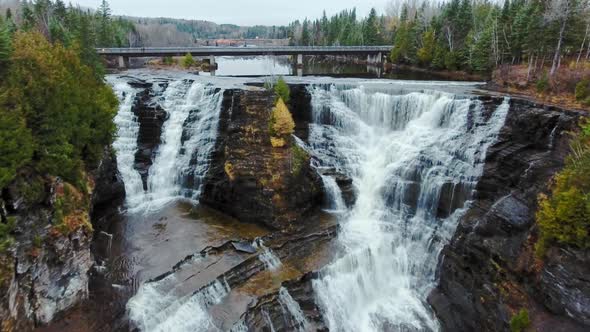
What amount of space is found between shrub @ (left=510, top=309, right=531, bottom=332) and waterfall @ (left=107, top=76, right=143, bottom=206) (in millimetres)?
20509

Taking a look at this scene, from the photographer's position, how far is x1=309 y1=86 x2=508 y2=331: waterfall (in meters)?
17.2

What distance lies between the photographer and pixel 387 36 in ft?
318

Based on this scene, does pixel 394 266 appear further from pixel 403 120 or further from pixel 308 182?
pixel 403 120

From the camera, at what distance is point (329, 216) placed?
2138 centimetres

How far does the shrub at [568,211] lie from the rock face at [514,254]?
489mm

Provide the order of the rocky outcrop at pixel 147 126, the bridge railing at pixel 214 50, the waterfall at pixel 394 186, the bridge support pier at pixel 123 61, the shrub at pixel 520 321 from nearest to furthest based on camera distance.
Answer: the shrub at pixel 520 321 → the waterfall at pixel 394 186 → the rocky outcrop at pixel 147 126 → the bridge railing at pixel 214 50 → the bridge support pier at pixel 123 61

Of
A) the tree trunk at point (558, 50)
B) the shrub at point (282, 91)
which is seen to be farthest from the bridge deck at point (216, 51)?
the shrub at point (282, 91)

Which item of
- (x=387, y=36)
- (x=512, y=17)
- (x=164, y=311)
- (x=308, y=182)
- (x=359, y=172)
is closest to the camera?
(x=164, y=311)

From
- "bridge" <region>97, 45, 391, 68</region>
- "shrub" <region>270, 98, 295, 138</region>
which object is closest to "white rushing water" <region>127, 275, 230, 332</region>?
"shrub" <region>270, 98, 295, 138</region>

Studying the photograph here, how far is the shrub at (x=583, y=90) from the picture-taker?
A: 22484 mm

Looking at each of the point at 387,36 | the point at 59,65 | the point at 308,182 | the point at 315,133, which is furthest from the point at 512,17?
the point at 387,36

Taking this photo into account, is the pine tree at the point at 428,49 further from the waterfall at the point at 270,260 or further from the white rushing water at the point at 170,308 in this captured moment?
the white rushing water at the point at 170,308

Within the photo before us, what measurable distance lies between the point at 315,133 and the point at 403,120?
6.30 metres

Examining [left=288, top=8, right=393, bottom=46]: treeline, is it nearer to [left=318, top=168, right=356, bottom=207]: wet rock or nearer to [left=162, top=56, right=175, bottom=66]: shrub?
[left=162, top=56, right=175, bottom=66]: shrub
